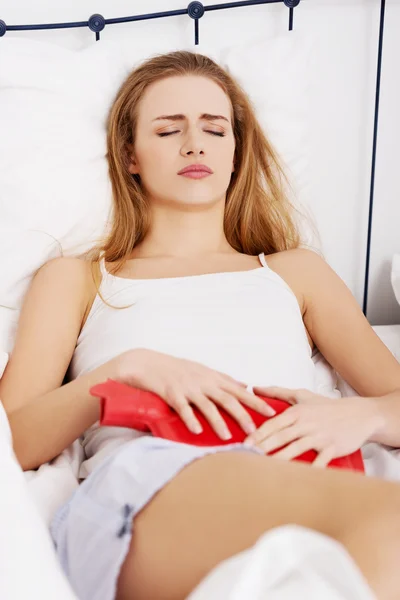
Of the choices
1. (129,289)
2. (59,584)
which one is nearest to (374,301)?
(129,289)

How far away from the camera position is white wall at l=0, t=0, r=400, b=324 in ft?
5.38

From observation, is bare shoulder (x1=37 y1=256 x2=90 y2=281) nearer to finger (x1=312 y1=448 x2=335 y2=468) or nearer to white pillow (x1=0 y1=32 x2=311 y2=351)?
white pillow (x1=0 y1=32 x2=311 y2=351)

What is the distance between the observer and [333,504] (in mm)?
655

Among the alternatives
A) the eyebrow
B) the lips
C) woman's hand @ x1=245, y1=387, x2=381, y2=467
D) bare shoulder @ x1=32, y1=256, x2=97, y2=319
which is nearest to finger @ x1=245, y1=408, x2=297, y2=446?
woman's hand @ x1=245, y1=387, x2=381, y2=467

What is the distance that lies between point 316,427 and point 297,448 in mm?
52

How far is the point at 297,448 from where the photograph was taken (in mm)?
906

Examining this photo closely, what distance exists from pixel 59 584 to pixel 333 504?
0.87ft

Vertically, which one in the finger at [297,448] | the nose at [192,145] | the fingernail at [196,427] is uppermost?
the nose at [192,145]

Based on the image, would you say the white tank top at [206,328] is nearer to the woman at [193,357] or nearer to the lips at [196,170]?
the woman at [193,357]

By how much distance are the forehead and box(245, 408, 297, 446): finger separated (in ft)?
2.28

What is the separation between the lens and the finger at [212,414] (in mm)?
877

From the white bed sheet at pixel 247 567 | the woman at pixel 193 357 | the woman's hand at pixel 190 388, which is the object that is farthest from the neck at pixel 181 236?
the white bed sheet at pixel 247 567

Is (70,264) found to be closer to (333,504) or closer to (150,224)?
(150,224)

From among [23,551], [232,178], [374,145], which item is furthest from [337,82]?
[23,551]
